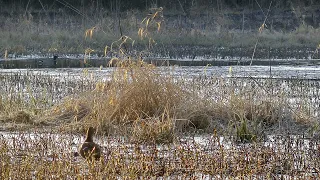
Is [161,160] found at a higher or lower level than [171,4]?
lower

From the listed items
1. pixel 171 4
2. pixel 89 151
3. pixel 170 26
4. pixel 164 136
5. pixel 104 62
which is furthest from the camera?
pixel 171 4

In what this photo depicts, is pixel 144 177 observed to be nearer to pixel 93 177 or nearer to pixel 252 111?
pixel 93 177

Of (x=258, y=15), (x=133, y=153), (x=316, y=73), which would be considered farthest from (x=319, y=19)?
(x=133, y=153)

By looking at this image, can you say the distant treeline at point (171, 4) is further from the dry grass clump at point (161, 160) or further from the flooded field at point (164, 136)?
the dry grass clump at point (161, 160)

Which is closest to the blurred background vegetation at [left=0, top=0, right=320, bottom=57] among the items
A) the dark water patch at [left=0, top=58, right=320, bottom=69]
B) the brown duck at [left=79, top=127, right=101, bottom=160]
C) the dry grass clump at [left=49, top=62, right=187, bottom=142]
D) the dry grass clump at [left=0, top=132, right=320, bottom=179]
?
the dark water patch at [left=0, top=58, right=320, bottom=69]

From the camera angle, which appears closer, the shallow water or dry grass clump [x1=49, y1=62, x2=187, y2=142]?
dry grass clump [x1=49, y1=62, x2=187, y2=142]

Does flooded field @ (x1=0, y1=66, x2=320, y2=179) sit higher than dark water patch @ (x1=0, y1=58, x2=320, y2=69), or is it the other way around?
flooded field @ (x1=0, y1=66, x2=320, y2=179)

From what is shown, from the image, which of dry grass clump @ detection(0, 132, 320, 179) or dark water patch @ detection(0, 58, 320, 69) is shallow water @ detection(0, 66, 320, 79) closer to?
dark water patch @ detection(0, 58, 320, 69)

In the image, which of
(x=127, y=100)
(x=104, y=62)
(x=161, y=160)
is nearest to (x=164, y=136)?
(x=161, y=160)

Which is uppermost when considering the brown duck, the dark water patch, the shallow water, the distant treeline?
the distant treeline

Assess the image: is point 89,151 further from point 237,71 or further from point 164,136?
point 237,71

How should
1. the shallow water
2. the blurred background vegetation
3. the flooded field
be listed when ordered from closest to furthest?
the flooded field < the shallow water < the blurred background vegetation

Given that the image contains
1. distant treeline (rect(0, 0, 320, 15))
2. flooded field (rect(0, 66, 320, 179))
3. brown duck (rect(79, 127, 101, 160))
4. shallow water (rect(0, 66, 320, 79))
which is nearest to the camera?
flooded field (rect(0, 66, 320, 179))

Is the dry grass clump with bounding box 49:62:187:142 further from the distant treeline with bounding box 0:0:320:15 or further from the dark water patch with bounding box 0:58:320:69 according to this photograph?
the distant treeline with bounding box 0:0:320:15
